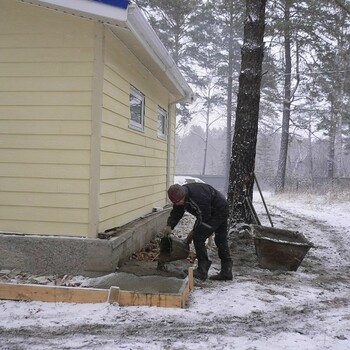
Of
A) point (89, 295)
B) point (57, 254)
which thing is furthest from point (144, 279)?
point (57, 254)

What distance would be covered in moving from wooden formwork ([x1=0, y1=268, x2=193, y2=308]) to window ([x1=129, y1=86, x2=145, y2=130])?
10.9ft

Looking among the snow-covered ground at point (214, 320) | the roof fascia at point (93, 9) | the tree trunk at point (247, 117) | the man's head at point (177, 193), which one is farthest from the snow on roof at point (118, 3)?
the tree trunk at point (247, 117)

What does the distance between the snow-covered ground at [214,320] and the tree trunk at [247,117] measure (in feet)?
8.73

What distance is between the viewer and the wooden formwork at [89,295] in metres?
4.32

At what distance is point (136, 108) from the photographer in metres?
7.46

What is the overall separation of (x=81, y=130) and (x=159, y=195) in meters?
4.49

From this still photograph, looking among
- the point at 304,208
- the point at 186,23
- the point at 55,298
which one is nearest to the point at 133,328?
the point at 55,298

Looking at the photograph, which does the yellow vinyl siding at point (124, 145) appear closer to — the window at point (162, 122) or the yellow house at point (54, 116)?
the yellow house at point (54, 116)

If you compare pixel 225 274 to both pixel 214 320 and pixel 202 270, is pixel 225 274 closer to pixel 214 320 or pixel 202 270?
pixel 202 270

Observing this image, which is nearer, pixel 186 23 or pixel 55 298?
pixel 55 298

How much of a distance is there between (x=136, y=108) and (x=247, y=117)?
2.41 m

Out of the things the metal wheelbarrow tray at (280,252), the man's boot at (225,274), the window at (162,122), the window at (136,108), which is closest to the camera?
the man's boot at (225,274)

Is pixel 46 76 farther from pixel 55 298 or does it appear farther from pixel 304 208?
pixel 304 208

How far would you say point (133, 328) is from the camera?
379cm
